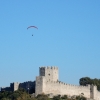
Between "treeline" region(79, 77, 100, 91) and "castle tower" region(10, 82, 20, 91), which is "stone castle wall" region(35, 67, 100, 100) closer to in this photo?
"castle tower" region(10, 82, 20, 91)

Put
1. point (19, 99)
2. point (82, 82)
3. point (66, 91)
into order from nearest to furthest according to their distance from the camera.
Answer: point (19, 99) < point (66, 91) < point (82, 82)

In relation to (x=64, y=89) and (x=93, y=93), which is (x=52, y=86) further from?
(x=93, y=93)

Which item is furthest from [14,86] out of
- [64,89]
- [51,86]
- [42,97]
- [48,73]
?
[42,97]

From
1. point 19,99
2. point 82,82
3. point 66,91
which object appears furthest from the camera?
point 82,82

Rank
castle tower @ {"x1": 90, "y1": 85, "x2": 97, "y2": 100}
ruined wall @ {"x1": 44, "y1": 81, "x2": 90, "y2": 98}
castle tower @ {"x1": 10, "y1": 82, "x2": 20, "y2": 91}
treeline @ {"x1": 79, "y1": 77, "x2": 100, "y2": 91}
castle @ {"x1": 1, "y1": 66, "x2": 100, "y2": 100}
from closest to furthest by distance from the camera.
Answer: castle @ {"x1": 1, "y1": 66, "x2": 100, "y2": 100} → ruined wall @ {"x1": 44, "y1": 81, "x2": 90, "y2": 98} → castle tower @ {"x1": 10, "y1": 82, "x2": 20, "y2": 91} → castle tower @ {"x1": 90, "y1": 85, "x2": 97, "y2": 100} → treeline @ {"x1": 79, "y1": 77, "x2": 100, "y2": 91}

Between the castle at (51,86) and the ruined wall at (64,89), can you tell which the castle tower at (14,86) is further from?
the ruined wall at (64,89)

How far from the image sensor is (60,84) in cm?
8875

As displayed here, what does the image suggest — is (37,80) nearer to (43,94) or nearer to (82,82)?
(43,94)

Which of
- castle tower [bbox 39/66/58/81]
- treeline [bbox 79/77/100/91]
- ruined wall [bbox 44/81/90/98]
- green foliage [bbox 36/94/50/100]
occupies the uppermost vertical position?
treeline [bbox 79/77/100/91]

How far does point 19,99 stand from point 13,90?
23.5ft

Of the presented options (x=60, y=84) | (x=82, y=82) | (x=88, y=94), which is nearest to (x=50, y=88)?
(x=60, y=84)

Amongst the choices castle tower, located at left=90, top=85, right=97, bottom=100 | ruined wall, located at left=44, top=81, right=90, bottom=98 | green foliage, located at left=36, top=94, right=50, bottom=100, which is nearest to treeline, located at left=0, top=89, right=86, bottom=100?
green foliage, located at left=36, top=94, right=50, bottom=100

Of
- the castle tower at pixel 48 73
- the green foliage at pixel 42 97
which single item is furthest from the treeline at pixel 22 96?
the castle tower at pixel 48 73

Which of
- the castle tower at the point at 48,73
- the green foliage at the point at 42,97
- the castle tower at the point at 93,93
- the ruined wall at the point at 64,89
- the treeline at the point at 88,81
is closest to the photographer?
A: the green foliage at the point at 42,97
